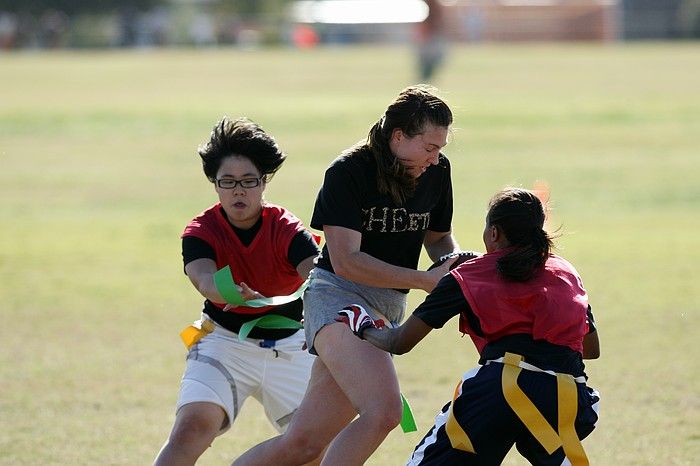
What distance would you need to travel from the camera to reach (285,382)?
552cm

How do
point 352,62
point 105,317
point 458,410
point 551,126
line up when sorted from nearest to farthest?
point 458,410 < point 105,317 < point 551,126 < point 352,62

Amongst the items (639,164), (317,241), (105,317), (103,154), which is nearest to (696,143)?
(639,164)

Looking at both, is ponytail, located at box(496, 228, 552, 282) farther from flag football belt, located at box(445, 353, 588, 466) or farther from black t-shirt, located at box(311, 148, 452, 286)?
black t-shirt, located at box(311, 148, 452, 286)

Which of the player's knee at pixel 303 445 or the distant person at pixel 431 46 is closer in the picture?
the player's knee at pixel 303 445

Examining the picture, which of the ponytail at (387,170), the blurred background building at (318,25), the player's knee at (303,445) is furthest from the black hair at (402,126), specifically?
the blurred background building at (318,25)

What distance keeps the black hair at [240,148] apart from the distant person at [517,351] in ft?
4.31

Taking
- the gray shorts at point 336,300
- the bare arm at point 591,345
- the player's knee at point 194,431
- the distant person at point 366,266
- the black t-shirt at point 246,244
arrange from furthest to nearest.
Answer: the black t-shirt at point 246,244 → the player's knee at point 194,431 → the gray shorts at point 336,300 → the distant person at point 366,266 → the bare arm at point 591,345

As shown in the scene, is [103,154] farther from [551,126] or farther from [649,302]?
[649,302]

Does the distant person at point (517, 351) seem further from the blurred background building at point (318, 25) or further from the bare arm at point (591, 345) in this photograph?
the blurred background building at point (318, 25)

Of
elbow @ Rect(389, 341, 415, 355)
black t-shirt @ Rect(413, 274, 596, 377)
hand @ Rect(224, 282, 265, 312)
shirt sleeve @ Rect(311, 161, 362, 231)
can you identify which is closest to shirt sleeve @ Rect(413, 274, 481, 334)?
black t-shirt @ Rect(413, 274, 596, 377)

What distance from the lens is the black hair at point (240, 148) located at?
5.43 m

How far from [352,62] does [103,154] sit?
24.3m

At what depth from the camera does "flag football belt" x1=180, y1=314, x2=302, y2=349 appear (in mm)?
5406

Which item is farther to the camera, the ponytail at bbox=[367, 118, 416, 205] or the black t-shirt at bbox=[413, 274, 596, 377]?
the ponytail at bbox=[367, 118, 416, 205]
